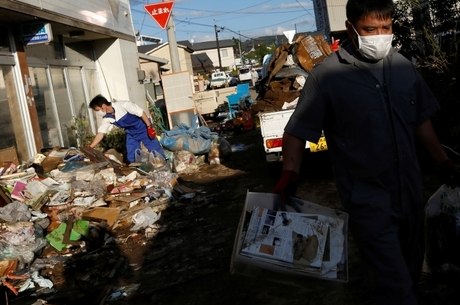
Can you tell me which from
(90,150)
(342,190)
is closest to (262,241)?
(342,190)

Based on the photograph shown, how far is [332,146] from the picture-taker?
9.01 feet

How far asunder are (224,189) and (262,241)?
18.8 feet

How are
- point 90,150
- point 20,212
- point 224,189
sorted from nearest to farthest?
point 20,212
point 224,189
point 90,150

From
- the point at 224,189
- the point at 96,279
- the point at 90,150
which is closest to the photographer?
the point at 96,279

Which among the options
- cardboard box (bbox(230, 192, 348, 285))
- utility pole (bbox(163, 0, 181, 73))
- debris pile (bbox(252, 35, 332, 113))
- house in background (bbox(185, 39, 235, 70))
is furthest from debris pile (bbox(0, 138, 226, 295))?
house in background (bbox(185, 39, 235, 70))

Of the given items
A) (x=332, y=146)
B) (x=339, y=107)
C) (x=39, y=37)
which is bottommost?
(x=332, y=146)

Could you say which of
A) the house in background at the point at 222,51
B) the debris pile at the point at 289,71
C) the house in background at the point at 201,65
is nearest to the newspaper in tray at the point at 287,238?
the debris pile at the point at 289,71

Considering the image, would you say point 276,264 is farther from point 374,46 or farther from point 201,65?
point 201,65

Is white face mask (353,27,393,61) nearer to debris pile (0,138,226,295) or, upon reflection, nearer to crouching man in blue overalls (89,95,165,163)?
debris pile (0,138,226,295)

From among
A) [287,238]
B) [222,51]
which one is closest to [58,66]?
[287,238]

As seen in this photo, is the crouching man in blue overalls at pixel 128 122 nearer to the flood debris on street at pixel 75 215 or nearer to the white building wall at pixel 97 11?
the flood debris on street at pixel 75 215

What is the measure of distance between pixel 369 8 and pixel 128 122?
7231mm

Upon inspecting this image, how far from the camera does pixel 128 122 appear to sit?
9320 mm

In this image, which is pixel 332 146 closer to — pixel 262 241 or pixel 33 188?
pixel 262 241
